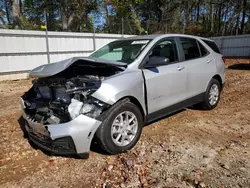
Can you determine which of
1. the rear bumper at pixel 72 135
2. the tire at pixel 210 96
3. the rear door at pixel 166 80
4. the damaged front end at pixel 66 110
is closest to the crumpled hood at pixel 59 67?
the damaged front end at pixel 66 110

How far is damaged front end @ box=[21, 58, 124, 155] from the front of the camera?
247 cm

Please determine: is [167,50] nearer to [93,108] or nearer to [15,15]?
[93,108]

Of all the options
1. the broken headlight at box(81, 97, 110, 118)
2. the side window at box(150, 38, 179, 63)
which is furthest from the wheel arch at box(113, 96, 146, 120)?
the side window at box(150, 38, 179, 63)

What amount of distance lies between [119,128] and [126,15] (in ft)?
51.9

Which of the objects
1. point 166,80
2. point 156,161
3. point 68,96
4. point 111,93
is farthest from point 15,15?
point 156,161

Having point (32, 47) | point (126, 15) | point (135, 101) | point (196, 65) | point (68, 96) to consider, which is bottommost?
point (135, 101)

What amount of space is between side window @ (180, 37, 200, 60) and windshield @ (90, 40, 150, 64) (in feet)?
2.87

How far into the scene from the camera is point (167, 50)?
12.1 ft

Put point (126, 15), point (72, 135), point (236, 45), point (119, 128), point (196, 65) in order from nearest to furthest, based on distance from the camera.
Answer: point (72, 135)
point (119, 128)
point (196, 65)
point (236, 45)
point (126, 15)

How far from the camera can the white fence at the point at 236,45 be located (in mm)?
16000

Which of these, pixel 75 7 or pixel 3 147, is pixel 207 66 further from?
pixel 75 7

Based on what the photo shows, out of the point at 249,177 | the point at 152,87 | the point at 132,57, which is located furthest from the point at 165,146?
the point at 132,57

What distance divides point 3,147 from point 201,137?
3098 millimetres

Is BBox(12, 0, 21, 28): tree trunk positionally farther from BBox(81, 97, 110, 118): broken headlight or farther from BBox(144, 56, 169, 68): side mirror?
BBox(81, 97, 110, 118): broken headlight
